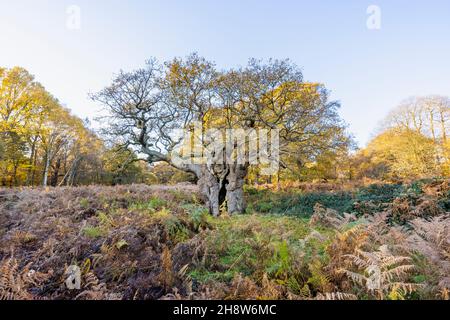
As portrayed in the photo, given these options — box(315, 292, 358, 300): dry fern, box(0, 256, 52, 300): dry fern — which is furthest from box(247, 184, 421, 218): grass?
box(0, 256, 52, 300): dry fern

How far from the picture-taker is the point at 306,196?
41.1 ft

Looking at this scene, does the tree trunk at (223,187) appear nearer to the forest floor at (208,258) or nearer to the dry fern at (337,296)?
A: the forest floor at (208,258)

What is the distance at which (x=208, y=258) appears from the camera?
4578 mm

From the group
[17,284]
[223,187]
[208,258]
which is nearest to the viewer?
[17,284]

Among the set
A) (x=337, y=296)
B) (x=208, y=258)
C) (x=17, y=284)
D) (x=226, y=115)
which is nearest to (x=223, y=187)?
(x=226, y=115)

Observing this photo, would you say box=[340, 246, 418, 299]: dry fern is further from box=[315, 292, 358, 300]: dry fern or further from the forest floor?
box=[315, 292, 358, 300]: dry fern

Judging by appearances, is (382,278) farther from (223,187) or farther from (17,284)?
(223,187)

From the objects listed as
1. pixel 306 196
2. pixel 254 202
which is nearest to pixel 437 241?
pixel 306 196

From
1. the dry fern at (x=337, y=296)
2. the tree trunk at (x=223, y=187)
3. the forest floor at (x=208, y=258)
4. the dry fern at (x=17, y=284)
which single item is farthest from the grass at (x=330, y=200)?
the dry fern at (x=17, y=284)

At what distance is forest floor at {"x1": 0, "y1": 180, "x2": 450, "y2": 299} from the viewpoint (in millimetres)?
3156

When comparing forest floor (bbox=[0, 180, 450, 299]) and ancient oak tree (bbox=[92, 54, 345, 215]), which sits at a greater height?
ancient oak tree (bbox=[92, 54, 345, 215])

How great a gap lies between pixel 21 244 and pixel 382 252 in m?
6.66

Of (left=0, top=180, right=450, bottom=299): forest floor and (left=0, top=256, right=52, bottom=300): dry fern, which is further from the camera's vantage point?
(left=0, top=180, right=450, bottom=299): forest floor

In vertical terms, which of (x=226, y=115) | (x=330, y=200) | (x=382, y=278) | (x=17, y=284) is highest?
(x=226, y=115)
